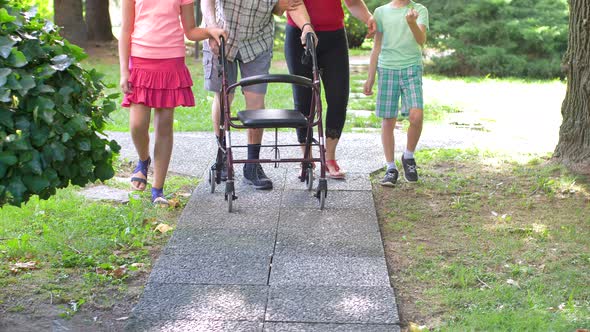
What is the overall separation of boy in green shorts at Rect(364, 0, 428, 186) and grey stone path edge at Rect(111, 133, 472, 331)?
657mm

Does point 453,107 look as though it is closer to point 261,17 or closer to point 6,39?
point 261,17

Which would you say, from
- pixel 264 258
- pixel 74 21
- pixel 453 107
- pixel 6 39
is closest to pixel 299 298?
pixel 264 258

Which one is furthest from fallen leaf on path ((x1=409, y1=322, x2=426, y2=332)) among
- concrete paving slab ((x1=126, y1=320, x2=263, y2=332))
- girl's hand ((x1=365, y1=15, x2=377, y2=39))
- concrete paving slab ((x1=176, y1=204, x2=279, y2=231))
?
girl's hand ((x1=365, y1=15, x2=377, y2=39))

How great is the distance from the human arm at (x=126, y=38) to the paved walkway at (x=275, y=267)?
3.41ft

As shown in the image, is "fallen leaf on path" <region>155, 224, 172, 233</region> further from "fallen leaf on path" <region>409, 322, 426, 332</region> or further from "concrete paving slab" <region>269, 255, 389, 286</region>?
"fallen leaf on path" <region>409, 322, 426, 332</region>

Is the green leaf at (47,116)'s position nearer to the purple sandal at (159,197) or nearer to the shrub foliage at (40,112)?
the shrub foliage at (40,112)

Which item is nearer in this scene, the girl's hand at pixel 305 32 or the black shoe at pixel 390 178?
the girl's hand at pixel 305 32

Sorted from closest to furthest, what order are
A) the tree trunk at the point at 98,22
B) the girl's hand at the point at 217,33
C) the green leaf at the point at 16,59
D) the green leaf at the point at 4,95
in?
the green leaf at the point at 4,95
the green leaf at the point at 16,59
the girl's hand at the point at 217,33
the tree trunk at the point at 98,22

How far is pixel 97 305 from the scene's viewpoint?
4.58m

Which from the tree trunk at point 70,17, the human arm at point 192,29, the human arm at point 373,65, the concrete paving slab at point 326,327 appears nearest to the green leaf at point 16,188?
the concrete paving slab at point 326,327

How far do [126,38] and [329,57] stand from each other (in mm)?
1696

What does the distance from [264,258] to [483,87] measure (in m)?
10.2

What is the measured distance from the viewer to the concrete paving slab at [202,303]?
14.1 ft

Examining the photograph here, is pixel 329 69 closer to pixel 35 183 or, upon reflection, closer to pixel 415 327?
pixel 415 327
